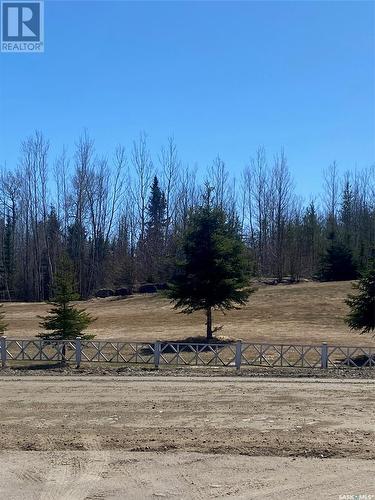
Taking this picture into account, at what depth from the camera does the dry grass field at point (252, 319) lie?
36.7 metres

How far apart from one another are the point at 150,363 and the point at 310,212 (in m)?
59.7

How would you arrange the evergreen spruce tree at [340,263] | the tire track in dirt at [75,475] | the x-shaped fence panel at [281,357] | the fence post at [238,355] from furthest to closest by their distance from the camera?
the evergreen spruce tree at [340,263], the x-shaped fence panel at [281,357], the fence post at [238,355], the tire track in dirt at [75,475]

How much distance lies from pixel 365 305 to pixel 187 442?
20.7 metres

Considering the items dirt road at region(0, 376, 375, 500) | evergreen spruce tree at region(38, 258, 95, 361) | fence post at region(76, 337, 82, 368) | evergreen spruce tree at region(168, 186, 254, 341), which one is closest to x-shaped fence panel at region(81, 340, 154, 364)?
fence post at region(76, 337, 82, 368)

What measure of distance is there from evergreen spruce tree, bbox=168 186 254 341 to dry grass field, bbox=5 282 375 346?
8.98 feet

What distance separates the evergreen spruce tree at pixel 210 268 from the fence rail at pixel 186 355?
471cm

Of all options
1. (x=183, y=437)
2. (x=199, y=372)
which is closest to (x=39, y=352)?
(x=199, y=372)

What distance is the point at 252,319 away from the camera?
44.2 meters

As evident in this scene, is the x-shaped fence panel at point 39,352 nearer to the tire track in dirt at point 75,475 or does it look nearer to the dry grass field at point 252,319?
the dry grass field at point 252,319

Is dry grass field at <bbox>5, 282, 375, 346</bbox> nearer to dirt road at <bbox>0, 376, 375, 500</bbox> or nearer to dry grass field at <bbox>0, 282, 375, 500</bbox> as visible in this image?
dry grass field at <bbox>0, 282, 375, 500</bbox>

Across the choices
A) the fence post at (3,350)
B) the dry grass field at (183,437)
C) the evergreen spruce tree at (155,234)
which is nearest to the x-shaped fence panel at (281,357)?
the dry grass field at (183,437)

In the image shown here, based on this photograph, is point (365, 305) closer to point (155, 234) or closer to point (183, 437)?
point (183, 437)

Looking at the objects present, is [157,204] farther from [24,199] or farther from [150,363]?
[150,363]

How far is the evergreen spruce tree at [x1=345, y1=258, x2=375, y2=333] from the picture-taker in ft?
95.2
